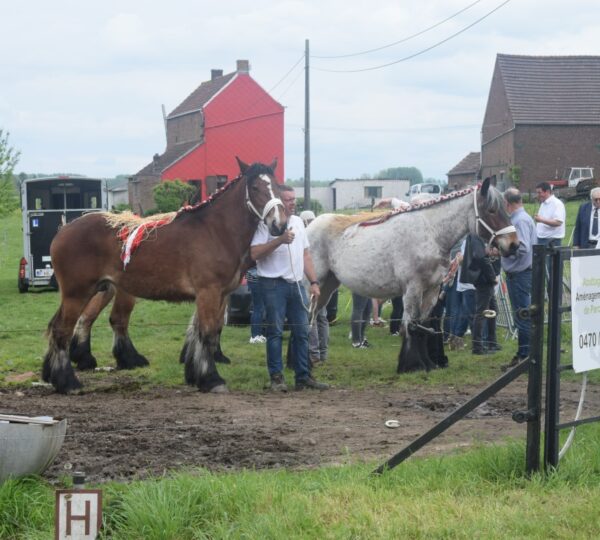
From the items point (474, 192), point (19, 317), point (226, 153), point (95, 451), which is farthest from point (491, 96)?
point (95, 451)

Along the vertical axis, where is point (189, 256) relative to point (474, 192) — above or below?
below

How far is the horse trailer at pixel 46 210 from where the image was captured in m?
24.2

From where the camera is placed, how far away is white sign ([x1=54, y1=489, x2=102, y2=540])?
5012 millimetres

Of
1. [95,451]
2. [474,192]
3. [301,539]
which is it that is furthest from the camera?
[474,192]

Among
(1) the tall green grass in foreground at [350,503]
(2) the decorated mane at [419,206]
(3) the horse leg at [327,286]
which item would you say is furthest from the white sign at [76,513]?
(3) the horse leg at [327,286]

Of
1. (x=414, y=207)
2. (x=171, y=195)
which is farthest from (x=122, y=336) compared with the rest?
(x=171, y=195)

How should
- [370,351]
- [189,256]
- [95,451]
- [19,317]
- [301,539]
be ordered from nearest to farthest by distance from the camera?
[301,539] < [95,451] < [189,256] < [370,351] < [19,317]

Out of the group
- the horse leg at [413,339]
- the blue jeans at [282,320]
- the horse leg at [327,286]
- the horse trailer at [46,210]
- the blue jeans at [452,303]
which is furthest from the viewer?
the horse trailer at [46,210]

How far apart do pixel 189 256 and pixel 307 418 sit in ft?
9.24

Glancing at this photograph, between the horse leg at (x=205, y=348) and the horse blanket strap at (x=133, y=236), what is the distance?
36.4 inches

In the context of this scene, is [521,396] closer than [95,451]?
No

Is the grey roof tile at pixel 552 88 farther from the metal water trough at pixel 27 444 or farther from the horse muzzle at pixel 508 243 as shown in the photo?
the metal water trough at pixel 27 444

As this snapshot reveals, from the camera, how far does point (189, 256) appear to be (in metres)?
10.4

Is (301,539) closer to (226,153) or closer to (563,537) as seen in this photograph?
(563,537)
